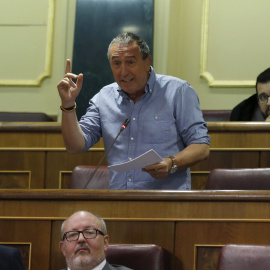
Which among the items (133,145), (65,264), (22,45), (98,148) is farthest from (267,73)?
(22,45)

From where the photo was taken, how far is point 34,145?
4.99 ft

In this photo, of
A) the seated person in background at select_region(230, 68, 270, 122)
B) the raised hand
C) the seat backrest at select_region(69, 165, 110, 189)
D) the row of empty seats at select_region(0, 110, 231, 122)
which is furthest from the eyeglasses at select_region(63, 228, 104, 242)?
the row of empty seats at select_region(0, 110, 231, 122)

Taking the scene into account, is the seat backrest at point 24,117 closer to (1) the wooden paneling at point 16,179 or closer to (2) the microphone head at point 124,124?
(1) the wooden paneling at point 16,179

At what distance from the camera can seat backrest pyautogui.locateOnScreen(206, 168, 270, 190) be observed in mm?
1197

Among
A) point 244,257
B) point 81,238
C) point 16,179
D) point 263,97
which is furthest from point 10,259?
point 263,97

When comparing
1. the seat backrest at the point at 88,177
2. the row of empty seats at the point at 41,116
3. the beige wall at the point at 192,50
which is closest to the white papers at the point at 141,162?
the seat backrest at the point at 88,177

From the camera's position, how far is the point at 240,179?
3.97 feet

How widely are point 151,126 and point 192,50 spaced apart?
3.87 feet

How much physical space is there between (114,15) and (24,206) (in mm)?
1307

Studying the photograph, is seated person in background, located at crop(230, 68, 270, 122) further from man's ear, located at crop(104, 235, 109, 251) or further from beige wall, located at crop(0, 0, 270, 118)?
man's ear, located at crop(104, 235, 109, 251)

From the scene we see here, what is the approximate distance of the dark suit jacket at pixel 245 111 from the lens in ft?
5.59

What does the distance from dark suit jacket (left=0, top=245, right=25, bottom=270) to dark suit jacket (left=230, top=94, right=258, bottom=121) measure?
869 mm

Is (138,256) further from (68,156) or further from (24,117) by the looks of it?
(24,117)

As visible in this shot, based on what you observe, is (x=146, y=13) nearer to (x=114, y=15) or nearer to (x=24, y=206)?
(x=114, y=15)
